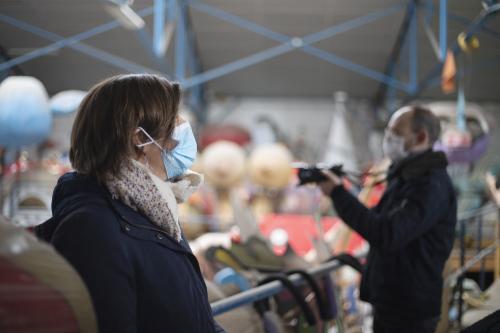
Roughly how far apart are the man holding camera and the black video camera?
31 millimetres

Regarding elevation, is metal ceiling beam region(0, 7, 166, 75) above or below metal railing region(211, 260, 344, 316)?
above

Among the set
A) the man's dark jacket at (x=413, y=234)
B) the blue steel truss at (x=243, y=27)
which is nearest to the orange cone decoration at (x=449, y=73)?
the blue steel truss at (x=243, y=27)

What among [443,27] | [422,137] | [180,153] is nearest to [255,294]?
[180,153]

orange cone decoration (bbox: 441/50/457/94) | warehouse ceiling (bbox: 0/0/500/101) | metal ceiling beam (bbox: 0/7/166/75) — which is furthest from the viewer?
orange cone decoration (bbox: 441/50/457/94)

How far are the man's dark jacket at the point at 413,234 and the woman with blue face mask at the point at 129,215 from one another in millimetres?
982

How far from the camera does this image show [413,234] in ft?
6.70

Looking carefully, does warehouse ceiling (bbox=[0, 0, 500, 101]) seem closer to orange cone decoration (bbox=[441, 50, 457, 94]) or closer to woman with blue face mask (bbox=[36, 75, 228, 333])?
orange cone decoration (bbox=[441, 50, 457, 94])

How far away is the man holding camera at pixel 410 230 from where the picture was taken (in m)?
2.06

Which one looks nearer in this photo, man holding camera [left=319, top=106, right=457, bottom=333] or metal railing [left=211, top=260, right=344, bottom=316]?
metal railing [left=211, top=260, right=344, bottom=316]

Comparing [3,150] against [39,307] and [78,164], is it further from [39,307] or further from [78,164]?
[39,307]

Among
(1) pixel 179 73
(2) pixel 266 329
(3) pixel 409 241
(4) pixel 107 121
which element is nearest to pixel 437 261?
(3) pixel 409 241

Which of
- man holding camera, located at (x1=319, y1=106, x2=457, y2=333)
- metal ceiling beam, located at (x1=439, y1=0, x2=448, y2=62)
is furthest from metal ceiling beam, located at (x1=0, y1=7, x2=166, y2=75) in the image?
metal ceiling beam, located at (x1=439, y1=0, x2=448, y2=62)

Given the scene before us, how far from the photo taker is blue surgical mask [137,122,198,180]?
130 centimetres

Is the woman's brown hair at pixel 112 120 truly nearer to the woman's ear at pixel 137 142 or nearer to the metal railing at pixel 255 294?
the woman's ear at pixel 137 142
